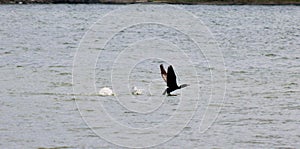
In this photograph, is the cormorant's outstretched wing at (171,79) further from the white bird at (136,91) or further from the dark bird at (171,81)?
the white bird at (136,91)

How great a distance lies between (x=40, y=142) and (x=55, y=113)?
3.50m

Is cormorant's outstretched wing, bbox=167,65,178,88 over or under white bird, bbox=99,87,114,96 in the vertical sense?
over

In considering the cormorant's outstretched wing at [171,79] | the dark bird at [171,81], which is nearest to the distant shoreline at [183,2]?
the dark bird at [171,81]

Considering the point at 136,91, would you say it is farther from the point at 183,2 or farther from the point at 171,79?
the point at 183,2

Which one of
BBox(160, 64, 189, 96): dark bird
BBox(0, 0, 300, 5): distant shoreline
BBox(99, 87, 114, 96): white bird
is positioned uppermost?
BBox(160, 64, 189, 96): dark bird

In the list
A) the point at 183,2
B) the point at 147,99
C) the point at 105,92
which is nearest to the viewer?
the point at 147,99

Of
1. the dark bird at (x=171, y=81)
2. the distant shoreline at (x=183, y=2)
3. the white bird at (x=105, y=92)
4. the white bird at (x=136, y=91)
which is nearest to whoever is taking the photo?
the dark bird at (x=171, y=81)

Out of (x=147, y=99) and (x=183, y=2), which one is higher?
(x=147, y=99)

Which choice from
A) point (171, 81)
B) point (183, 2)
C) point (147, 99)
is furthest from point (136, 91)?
point (183, 2)

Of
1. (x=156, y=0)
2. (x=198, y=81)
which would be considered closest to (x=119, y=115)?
(x=198, y=81)

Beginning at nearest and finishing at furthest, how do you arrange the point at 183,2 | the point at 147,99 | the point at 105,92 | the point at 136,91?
1. the point at 147,99
2. the point at 105,92
3. the point at 136,91
4. the point at 183,2

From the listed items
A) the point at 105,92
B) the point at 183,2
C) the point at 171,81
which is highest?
the point at 171,81

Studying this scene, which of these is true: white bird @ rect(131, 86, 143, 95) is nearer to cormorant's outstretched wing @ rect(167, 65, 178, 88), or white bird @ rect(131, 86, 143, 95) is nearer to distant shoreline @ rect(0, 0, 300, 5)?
cormorant's outstretched wing @ rect(167, 65, 178, 88)

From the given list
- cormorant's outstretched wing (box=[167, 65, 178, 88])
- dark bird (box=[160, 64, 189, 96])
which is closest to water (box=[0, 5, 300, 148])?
dark bird (box=[160, 64, 189, 96])
